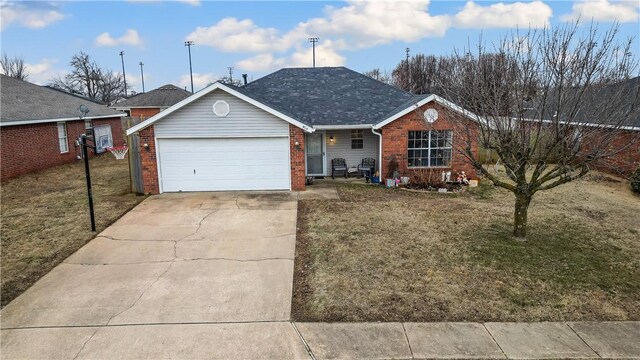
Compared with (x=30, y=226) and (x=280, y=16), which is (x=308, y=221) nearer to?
(x=30, y=226)

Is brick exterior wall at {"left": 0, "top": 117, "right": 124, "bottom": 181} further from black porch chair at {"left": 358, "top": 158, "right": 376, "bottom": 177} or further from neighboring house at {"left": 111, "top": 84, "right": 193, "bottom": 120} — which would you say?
neighboring house at {"left": 111, "top": 84, "right": 193, "bottom": 120}

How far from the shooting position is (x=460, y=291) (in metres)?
6.22

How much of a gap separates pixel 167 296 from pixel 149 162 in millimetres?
8339

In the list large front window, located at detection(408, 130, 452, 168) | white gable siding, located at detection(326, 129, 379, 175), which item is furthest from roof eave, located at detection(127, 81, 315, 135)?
large front window, located at detection(408, 130, 452, 168)

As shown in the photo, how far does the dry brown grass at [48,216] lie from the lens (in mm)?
7344

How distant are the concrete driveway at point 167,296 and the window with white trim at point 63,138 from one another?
44.1 feet

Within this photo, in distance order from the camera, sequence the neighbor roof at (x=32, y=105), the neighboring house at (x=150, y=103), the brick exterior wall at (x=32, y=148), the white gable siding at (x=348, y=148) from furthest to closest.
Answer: the neighboring house at (x=150, y=103) < the neighbor roof at (x=32, y=105) < the white gable siding at (x=348, y=148) < the brick exterior wall at (x=32, y=148)

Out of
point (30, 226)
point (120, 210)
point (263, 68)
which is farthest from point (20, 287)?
point (263, 68)

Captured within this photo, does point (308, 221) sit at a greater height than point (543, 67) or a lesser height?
lesser

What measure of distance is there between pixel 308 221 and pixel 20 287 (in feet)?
19.7

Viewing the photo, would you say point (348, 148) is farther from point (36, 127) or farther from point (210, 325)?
point (36, 127)

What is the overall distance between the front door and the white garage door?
284 centimetres

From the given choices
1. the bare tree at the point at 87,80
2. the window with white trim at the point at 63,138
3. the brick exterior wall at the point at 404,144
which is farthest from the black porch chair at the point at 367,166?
the bare tree at the point at 87,80

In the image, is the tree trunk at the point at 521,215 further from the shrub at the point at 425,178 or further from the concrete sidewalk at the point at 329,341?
the shrub at the point at 425,178
